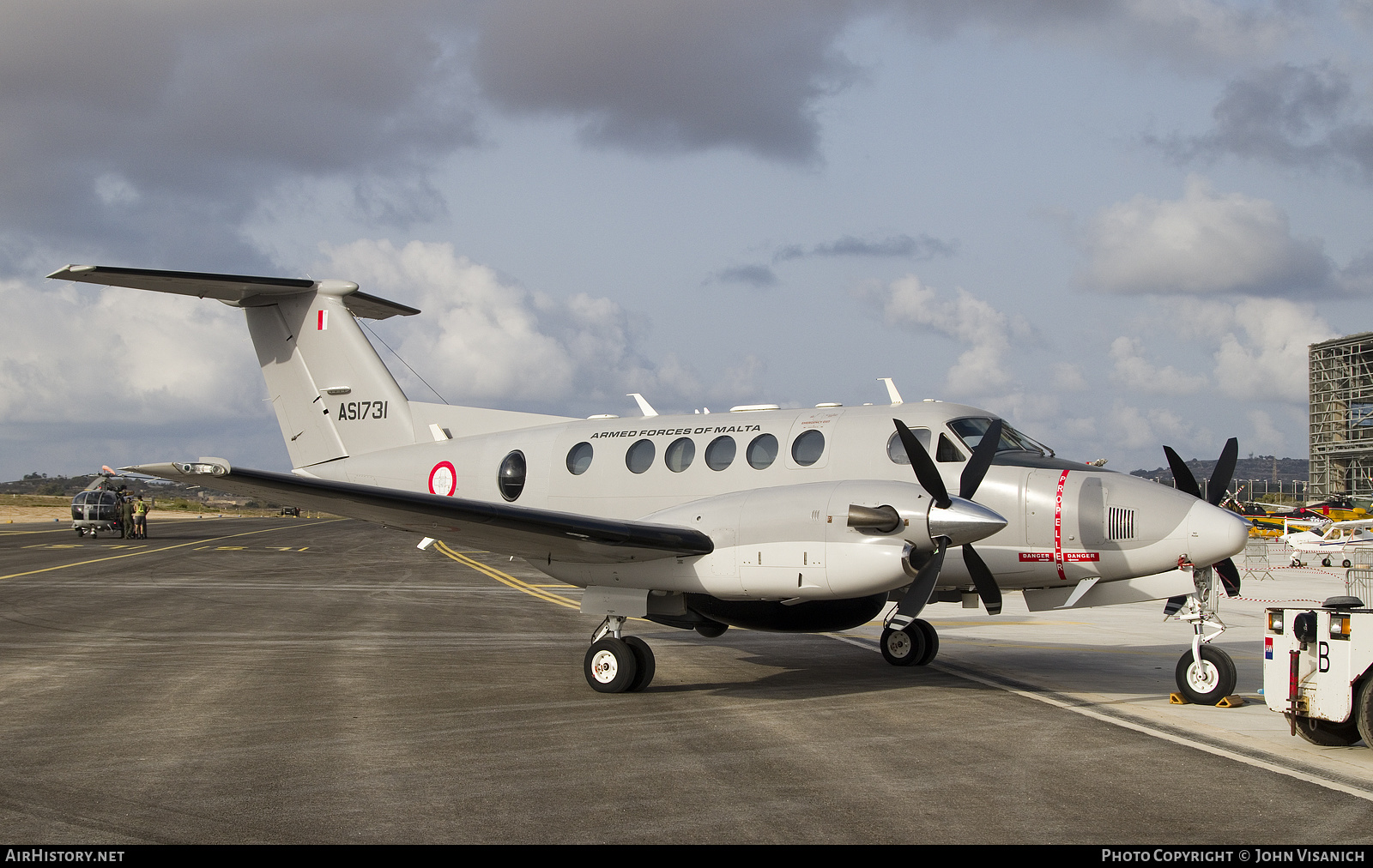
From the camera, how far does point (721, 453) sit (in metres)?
12.4

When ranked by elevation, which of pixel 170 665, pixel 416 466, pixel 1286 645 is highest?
pixel 416 466

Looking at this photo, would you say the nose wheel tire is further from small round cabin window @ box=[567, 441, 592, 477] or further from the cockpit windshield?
the cockpit windshield

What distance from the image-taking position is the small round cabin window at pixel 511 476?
13.8m

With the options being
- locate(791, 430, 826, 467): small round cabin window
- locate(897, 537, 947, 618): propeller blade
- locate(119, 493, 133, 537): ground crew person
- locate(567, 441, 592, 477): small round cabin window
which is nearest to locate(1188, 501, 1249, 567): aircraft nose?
locate(897, 537, 947, 618): propeller blade

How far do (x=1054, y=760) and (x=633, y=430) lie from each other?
23.2 ft

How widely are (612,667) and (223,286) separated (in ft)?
28.9

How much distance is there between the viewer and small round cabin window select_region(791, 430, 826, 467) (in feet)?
39.2

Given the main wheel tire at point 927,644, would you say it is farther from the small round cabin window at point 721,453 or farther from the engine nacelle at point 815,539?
the engine nacelle at point 815,539

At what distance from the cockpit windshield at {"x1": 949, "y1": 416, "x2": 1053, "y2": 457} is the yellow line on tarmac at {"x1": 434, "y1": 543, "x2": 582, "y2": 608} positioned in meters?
5.44

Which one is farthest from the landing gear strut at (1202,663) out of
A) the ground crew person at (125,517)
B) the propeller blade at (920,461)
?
the ground crew person at (125,517)

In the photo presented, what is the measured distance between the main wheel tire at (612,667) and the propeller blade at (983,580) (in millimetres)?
3668
